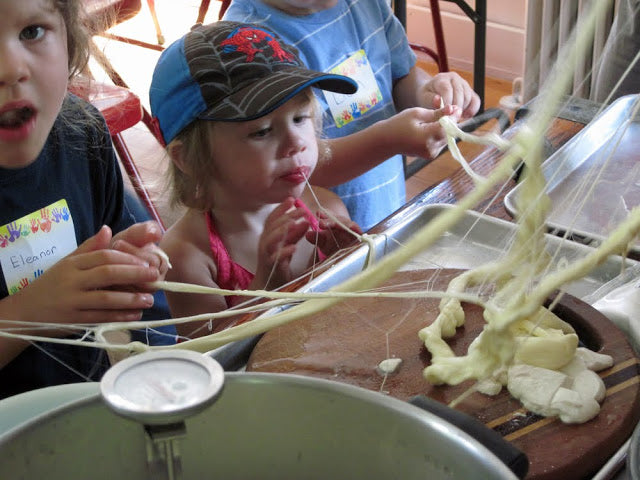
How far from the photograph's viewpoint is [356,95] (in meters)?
1.13

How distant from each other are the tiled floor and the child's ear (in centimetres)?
38

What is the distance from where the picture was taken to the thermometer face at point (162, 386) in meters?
0.30

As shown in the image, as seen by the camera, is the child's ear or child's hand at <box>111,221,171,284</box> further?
the child's ear

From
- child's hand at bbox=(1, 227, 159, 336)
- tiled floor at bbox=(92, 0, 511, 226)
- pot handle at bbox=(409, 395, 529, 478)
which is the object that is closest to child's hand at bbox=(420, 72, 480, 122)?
tiled floor at bbox=(92, 0, 511, 226)

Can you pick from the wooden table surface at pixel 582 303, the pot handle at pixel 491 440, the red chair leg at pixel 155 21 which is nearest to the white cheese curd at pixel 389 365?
the wooden table surface at pixel 582 303

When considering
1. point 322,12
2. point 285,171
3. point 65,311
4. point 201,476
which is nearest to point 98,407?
point 201,476

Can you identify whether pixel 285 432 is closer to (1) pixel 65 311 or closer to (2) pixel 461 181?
(1) pixel 65 311

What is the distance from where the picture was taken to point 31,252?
2.44 ft

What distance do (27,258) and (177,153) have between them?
24 centimetres

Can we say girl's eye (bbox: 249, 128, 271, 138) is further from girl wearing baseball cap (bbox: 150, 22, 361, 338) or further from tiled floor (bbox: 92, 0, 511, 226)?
tiled floor (bbox: 92, 0, 511, 226)

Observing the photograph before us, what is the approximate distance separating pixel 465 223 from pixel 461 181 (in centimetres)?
7

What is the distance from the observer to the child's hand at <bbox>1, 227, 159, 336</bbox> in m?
0.60

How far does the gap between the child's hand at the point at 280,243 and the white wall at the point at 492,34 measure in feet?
5.91

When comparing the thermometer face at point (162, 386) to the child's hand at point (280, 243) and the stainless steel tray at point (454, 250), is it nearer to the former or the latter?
the stainless steel tray at point (454, 250)
